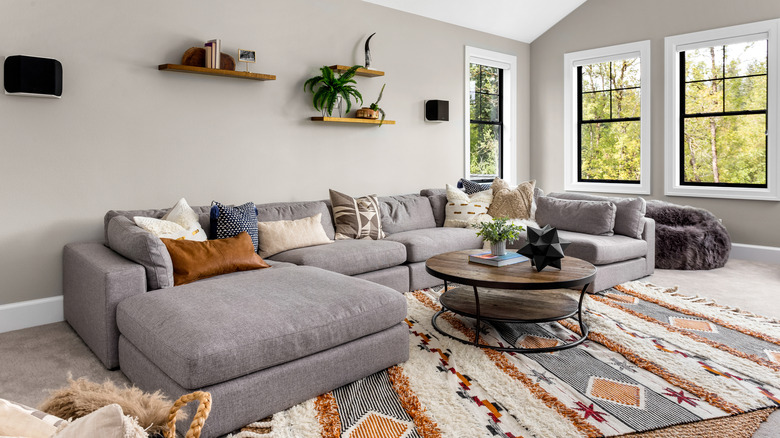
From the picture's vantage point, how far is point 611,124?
6.45 meters

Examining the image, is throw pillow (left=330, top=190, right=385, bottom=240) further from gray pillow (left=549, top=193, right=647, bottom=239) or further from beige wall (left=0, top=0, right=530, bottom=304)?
gray pillow (left=549, top=193, right=647, bottom=239)

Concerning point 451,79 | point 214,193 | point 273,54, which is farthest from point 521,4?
point 214,193

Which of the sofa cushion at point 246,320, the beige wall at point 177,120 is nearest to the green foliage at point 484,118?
the beige wall at point 177,120

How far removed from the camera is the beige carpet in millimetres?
2510

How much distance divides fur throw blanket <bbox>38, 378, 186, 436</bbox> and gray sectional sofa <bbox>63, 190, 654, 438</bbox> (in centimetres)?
95

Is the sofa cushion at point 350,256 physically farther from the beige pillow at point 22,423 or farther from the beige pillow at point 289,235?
the beige pillow at point 22,423

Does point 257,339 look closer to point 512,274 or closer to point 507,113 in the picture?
point 512,274

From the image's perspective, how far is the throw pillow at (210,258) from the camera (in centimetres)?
296

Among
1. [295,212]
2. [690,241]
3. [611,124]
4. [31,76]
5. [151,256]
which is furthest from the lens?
[611,124]

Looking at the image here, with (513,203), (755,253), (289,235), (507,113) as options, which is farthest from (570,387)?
(507,113)

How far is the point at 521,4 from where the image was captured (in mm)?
6125

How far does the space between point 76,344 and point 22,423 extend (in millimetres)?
2723

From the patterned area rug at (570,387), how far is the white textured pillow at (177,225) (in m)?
1.51

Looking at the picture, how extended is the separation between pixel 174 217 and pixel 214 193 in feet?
2.79
